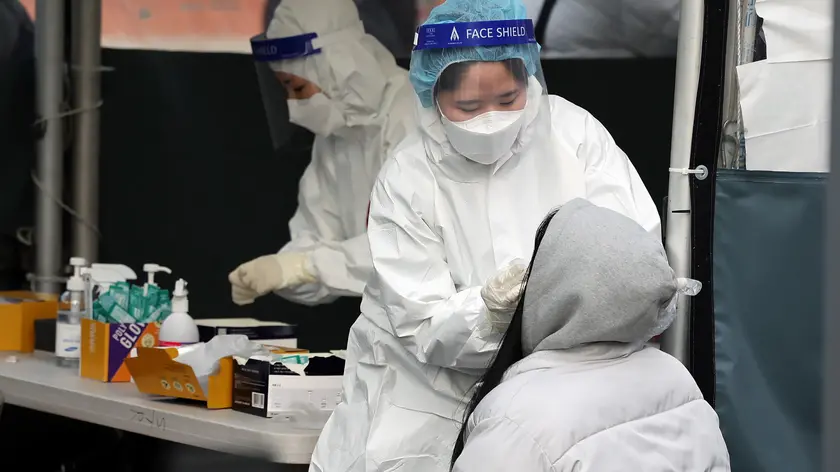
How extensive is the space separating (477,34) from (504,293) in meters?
0.65

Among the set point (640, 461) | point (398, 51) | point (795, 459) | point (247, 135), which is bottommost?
point (795, 459)

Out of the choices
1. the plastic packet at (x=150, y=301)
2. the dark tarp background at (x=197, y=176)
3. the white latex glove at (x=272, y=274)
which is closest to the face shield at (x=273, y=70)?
the dark tarp background at (x=197, y=176)

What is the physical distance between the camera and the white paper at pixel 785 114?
82.0 inches

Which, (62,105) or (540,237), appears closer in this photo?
(540,237)

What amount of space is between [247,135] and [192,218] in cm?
44

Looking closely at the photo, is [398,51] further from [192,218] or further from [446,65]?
[446,65]

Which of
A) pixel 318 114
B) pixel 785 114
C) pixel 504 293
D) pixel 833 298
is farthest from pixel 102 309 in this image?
pixel 833 298

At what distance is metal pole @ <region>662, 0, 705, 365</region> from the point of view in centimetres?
221

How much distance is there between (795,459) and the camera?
2.10 meters

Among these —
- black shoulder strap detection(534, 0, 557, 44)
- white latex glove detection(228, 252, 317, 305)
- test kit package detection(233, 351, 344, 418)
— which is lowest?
test kit package detection(233, 351, 344, 418)

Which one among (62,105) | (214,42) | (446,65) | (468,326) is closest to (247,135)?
(214,42)

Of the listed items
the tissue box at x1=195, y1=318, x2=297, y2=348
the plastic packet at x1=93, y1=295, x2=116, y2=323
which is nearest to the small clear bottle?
the plastic packet at x1=93, y1=295, x2=116, y2=323

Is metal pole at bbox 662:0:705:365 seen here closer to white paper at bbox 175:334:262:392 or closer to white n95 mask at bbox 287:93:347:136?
white paper at bbox 175:334:262:392

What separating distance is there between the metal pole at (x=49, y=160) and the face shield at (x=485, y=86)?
8.12 feet
